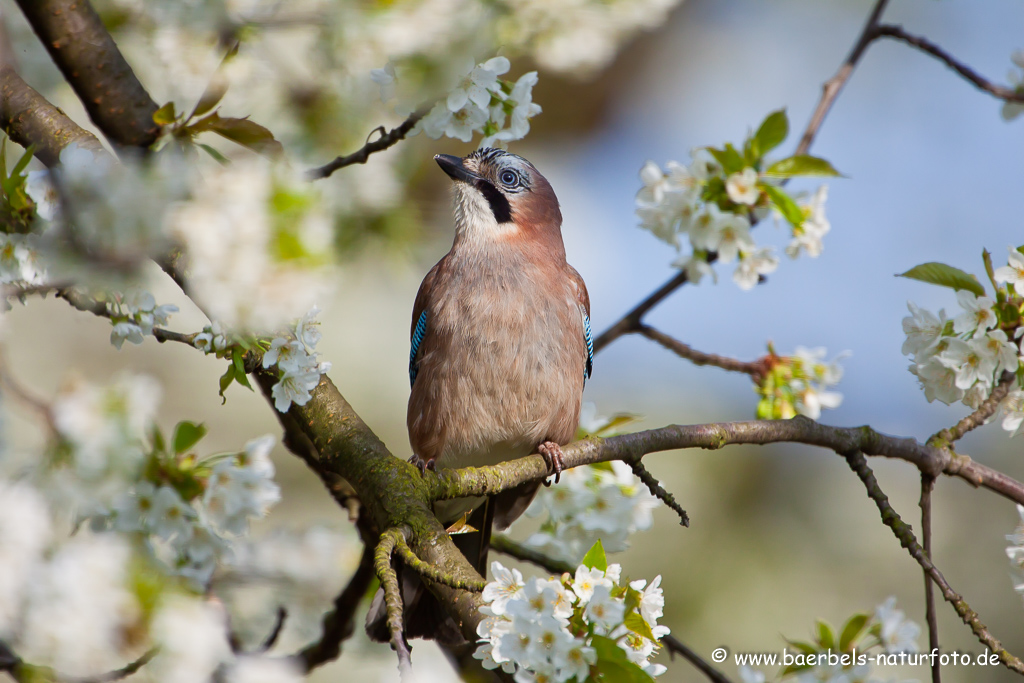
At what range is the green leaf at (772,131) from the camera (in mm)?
2562

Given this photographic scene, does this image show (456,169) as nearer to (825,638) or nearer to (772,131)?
(772,131)

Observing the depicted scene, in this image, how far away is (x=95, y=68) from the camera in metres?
2.27

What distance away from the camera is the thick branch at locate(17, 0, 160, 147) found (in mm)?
2184

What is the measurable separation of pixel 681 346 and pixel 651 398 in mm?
4267

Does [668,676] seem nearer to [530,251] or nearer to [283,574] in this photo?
[530,251]

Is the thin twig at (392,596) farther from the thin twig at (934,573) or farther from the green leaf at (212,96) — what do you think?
the thin twig at (934,573)

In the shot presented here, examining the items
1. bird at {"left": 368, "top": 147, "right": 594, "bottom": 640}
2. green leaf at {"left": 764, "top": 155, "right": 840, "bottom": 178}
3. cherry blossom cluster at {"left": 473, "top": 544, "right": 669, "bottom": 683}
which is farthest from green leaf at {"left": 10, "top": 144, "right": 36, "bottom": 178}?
green leaf at {"left": 764, "top": 155, "right": 840, "bottom": 178}

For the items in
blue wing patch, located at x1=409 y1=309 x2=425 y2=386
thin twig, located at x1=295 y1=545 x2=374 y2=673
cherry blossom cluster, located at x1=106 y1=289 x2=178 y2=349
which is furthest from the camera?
blue wing patch, located at x1=409 y1=309 x2=425 y2=386

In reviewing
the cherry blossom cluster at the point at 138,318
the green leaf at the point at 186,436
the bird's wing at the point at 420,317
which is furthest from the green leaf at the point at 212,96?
the bird's wing at the point at 420,317

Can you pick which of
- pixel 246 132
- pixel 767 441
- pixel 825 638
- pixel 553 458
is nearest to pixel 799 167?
pixel 767 441

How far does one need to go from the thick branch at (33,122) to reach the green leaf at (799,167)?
194 centimetres

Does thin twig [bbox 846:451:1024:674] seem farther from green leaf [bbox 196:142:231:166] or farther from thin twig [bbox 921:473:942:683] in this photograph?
green leaf [bbox 196:142:231:166]

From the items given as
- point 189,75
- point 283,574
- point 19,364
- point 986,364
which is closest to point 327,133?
point 189,75

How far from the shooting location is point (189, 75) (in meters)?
2.17
